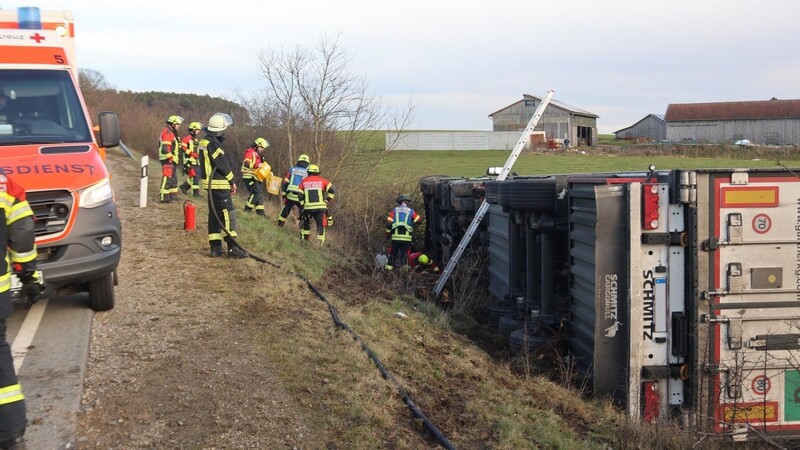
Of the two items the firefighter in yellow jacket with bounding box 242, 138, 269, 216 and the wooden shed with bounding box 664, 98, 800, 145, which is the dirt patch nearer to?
the firefighter in yellow jacket with bounding box 242, 138, 269, 216

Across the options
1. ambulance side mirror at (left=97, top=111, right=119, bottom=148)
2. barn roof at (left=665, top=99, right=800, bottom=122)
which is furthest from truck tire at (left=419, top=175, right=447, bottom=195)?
barn roof at (left=665, top=99, right=800, bottom=122)

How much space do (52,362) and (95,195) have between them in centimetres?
154

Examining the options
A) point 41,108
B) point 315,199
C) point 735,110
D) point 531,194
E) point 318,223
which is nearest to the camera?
point 41,108

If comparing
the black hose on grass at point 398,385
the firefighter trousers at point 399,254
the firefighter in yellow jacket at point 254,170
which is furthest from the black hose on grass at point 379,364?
the firefighter in yellow jacket at point 254,170

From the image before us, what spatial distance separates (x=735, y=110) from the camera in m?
61.5

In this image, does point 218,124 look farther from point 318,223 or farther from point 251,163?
point 251,163

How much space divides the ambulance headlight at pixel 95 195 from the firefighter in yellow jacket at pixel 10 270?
182 cm

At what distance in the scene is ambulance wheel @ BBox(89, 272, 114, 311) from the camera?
7.06 metres

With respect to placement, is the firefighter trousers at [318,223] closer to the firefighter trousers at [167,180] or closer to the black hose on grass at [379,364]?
the firefighter trousers at [167,180]

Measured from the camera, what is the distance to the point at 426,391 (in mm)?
6375

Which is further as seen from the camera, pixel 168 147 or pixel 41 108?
pixel 168 147

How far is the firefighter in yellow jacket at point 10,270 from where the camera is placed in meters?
4.28

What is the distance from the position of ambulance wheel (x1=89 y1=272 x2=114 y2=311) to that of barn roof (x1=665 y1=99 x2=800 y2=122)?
5935cm

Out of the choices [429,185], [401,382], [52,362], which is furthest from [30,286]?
[429,185]
